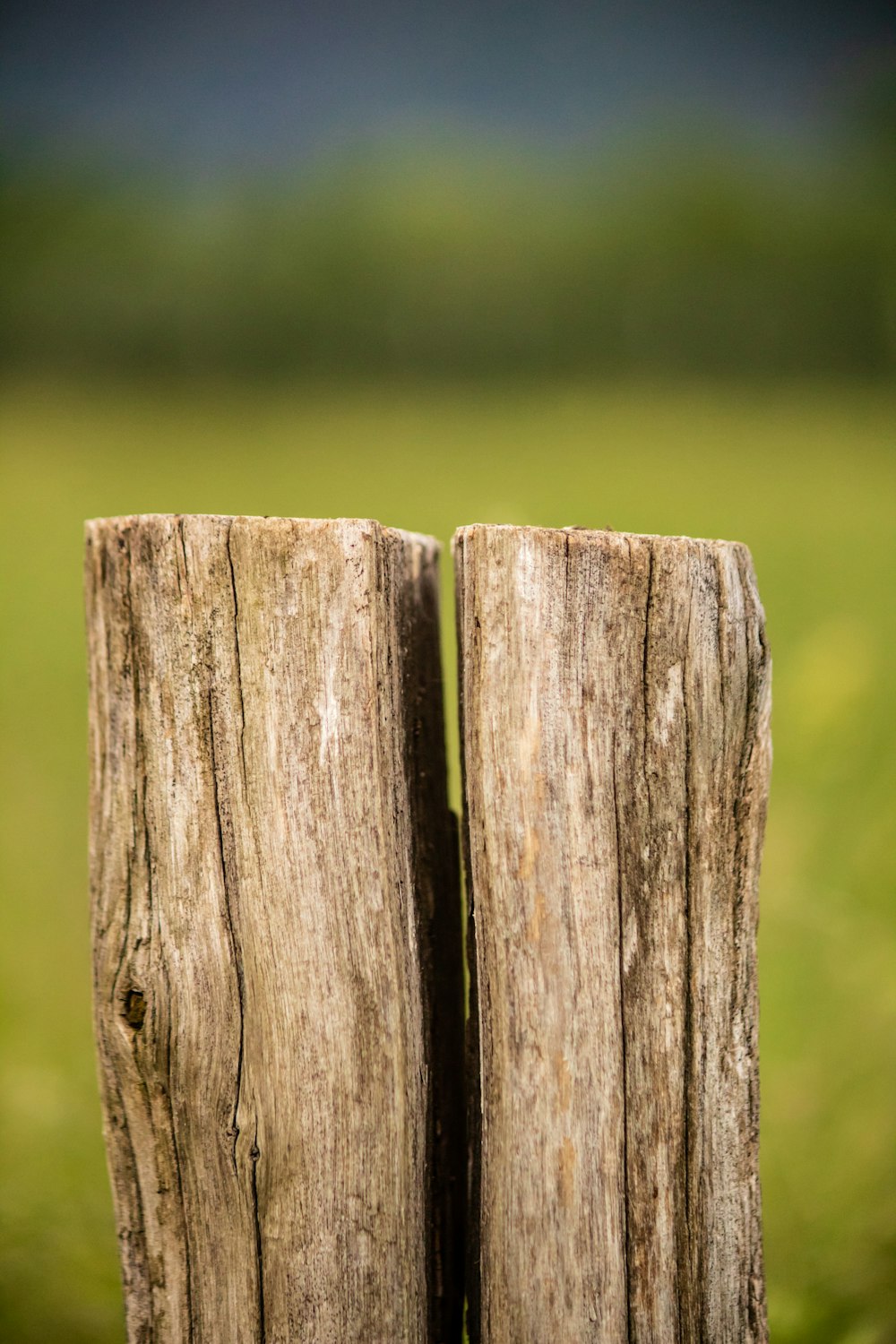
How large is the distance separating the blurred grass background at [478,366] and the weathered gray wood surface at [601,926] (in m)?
1.44

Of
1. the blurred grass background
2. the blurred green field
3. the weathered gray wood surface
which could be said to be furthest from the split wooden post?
the blurred grass background

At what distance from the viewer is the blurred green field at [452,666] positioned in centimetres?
178

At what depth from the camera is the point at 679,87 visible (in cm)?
226

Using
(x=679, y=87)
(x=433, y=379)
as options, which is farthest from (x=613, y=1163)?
(x=679, y=87)

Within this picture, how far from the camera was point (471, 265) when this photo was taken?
233cm

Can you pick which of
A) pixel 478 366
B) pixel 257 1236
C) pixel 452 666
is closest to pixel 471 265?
pixel 478 366

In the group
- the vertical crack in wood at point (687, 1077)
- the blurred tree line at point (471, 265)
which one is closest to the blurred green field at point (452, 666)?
the blurred tree line at point (471, 265)

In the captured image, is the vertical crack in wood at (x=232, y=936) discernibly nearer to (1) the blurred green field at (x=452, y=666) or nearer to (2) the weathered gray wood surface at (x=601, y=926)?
(2) the weathered gray wood surface at (x=601, y=926)

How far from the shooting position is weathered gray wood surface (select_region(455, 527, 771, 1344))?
2.48 feet

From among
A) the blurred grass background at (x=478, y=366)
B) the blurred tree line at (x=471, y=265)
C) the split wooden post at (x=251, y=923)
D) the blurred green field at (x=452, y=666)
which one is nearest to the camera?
the split wooden post at (x=251, y=923)

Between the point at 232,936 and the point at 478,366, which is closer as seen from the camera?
the point at 232,936

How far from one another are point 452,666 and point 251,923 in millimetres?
1538

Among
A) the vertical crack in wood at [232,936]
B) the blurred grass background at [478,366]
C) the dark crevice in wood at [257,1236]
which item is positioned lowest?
the dark crevice in wood at [257,1236]

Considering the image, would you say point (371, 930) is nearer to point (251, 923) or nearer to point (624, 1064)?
point (251, 923)
